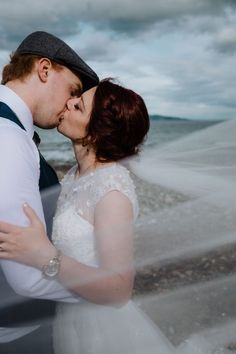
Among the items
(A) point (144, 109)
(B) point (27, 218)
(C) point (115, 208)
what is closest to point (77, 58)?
(A) point (144, 109)

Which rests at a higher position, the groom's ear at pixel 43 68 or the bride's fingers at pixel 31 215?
the groom's ear at pixel 43 68

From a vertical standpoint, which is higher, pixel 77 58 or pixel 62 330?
pixel 77 58

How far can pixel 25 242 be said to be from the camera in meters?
1.72

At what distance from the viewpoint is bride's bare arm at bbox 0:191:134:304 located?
5.64 feet

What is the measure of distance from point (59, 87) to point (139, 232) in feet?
3.85

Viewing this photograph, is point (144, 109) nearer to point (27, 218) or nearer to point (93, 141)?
point (93, 141)

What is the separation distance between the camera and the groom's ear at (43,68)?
7.20 ft

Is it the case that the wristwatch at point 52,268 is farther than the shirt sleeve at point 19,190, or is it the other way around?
the wristwatch at point 52,268

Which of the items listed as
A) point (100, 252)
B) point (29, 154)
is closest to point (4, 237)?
point (29, 154)

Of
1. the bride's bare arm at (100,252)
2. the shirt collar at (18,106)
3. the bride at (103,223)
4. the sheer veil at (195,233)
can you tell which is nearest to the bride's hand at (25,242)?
the bride's bare arm at (100,252)

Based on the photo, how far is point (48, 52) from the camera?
220cm

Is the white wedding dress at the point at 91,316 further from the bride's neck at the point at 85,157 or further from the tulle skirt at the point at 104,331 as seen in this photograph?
the bride's neck at the point at 85,157

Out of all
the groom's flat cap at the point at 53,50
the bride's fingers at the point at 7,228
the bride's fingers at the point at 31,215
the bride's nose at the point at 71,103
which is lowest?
the bride's fingers at the point at 7,228

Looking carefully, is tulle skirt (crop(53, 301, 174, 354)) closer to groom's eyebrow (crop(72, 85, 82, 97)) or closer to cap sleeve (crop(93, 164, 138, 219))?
cap sleeve (crop(93, 164, 138, 219))
